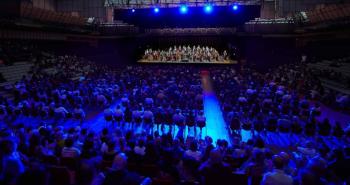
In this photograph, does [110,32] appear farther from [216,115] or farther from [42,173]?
[42,173]

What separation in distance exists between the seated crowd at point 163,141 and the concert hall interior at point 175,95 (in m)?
0.04

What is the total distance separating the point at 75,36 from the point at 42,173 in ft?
101

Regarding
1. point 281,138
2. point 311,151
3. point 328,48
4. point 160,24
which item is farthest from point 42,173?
point 160,24

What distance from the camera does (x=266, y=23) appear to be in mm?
35875

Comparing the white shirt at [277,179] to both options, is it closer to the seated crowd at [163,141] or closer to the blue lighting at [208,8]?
the seated crowd at [163,141]

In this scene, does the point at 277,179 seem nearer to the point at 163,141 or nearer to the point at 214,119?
the point at 163,141

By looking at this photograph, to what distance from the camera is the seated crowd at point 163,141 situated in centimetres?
599

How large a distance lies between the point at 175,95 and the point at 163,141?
7103 mm

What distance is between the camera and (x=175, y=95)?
51.8 feet

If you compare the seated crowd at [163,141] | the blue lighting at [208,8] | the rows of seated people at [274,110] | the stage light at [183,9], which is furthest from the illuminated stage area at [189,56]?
the rows of seated people at [274,110]

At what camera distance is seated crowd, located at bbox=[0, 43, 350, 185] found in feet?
19.6

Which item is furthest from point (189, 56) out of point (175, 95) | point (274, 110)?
point (274, 110)

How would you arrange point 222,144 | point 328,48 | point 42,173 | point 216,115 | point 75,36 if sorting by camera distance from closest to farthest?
point 42,173
point 222,144
point 216,115
point 328,48
point 75,36

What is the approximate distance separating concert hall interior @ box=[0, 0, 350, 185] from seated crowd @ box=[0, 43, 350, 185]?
0.04 m
